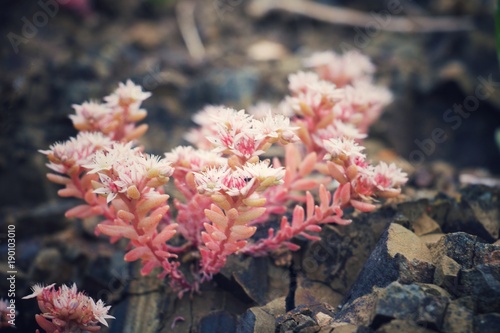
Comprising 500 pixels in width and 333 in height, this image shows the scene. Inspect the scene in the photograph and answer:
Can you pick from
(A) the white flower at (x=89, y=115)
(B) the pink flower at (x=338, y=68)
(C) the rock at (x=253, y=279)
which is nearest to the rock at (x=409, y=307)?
(C) the rock at (x=253, y=279)

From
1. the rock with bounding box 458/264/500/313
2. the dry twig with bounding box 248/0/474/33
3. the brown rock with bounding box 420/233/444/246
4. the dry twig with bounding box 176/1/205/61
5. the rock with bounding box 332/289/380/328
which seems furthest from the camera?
the dry twig with bounding box 176/1/205/61

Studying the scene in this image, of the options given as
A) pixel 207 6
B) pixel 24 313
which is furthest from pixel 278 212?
pixel 207 6

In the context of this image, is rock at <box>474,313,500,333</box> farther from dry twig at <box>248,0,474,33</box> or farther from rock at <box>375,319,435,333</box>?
dry twig at <box>248,0,474,33</box>

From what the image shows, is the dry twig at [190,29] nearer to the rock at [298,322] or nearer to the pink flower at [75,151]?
the pink flower at [75,151]

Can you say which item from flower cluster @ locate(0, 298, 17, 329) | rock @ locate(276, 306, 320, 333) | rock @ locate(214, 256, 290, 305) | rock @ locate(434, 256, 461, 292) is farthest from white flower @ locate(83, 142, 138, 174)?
rock @ locate(434, 256, 461, 292)

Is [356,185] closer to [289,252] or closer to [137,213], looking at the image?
[289,252]

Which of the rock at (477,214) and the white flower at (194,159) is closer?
the white flower at (194,159)
